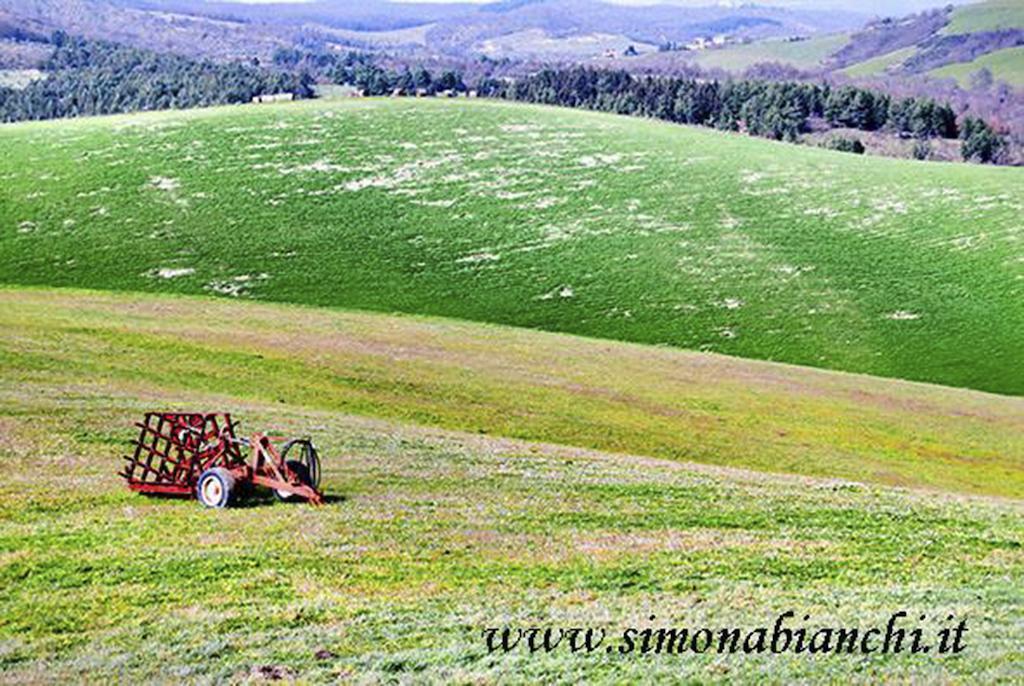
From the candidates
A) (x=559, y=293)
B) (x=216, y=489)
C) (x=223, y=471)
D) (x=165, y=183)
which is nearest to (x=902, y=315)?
(x=559, y=293)

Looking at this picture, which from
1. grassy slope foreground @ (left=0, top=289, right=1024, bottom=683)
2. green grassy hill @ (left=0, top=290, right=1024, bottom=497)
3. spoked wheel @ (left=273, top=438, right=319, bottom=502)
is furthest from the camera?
green grassy hill @ (left=0, top=290, right=1024, bottom=497)

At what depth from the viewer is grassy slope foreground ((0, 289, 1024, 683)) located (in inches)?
819

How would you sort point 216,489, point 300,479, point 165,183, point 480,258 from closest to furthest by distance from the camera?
point 216,489 < point 300,479 < point 480,258 < point 165,183

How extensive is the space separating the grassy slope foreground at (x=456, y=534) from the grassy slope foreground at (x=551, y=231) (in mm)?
35381

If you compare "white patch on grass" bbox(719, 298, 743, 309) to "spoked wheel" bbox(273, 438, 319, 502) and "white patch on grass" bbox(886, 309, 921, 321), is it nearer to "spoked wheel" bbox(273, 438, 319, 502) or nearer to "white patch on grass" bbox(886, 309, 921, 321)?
"white patch on grass" bbox(886, 309, 921, 321)

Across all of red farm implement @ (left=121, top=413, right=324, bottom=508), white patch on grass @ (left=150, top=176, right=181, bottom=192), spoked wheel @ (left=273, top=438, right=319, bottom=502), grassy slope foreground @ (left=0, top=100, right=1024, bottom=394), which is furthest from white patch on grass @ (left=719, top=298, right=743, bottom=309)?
spoked wheel @ (left=273, top=438, right=319, bottom=502)

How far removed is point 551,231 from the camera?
398 ft

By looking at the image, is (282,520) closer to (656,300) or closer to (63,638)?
(63,638)

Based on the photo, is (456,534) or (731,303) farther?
(731,303)

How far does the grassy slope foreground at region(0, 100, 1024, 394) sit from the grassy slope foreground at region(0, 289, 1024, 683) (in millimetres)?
35381

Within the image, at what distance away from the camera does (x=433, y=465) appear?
1547 inches

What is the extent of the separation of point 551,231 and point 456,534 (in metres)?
93.9

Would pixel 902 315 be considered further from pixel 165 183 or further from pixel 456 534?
pixel 165 183

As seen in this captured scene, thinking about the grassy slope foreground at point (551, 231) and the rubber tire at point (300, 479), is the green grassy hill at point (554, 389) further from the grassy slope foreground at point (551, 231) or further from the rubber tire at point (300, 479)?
the rubber tire at point (300, 479)
